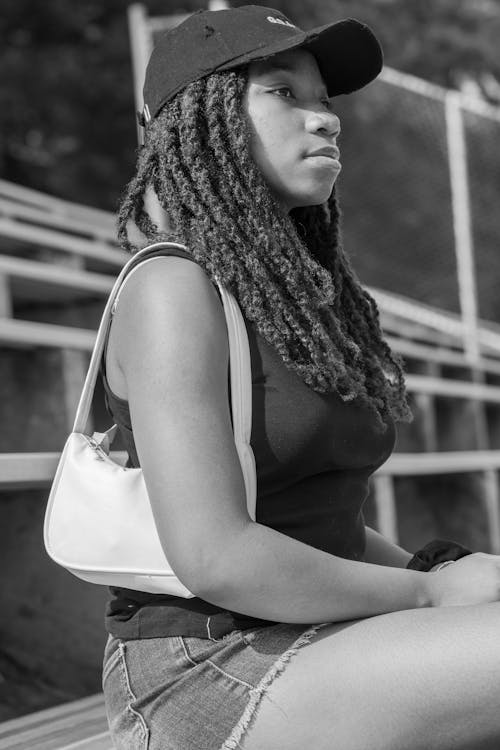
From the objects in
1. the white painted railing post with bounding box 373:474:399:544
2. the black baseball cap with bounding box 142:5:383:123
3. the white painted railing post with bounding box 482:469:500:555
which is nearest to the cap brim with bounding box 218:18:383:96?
the black baseball cap with bounding box 142:5:383:123

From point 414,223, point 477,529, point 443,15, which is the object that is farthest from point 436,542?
point 443,15

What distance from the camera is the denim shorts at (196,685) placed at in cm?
141

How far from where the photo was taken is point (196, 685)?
1449 mm

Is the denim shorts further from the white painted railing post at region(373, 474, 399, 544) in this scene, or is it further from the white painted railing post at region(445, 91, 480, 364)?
the white painted railing post at region(445, 91, 480, 364)

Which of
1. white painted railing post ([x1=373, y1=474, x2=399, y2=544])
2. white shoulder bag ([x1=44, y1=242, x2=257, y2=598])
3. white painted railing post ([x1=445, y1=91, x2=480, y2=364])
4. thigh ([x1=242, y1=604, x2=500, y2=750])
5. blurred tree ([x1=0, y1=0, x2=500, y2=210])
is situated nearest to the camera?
thigh ([x1=242, y1=604, x2=500, y2=750])

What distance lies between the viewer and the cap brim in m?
1.63

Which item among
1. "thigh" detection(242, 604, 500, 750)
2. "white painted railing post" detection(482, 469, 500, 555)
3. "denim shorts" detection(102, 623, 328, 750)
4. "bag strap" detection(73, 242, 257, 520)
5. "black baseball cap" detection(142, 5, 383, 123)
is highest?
"black baseball cap" detection(142, 5, 383, 123)

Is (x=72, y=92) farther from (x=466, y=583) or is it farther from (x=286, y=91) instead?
(x=466, y=583)

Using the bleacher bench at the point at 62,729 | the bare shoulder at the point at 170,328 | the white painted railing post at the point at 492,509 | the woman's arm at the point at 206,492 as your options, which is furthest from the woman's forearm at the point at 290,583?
the white painted railing post at the point at 492,509

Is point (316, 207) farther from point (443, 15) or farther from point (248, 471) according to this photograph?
point (443, 15)

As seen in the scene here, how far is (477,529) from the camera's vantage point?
3.99 metres

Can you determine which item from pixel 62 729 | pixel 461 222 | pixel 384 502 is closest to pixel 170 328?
pixel 62 729

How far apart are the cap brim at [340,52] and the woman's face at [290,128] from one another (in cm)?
4

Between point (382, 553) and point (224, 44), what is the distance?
0.90 m
